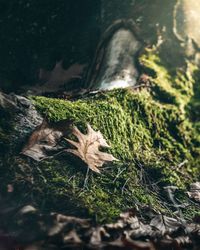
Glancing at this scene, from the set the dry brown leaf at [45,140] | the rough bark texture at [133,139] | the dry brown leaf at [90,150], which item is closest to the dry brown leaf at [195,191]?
the rough bark texture at [133,139]

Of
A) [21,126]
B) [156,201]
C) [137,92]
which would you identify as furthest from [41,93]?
[156,201]

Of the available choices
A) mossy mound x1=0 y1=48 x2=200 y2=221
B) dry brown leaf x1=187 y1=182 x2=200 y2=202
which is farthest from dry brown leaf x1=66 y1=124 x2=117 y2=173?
dry brown leaf x1=187 y1=182 x2=200 y2=202

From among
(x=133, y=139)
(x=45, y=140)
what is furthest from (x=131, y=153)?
(x=45, y=140)

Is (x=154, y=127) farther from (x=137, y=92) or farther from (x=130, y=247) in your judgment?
(x=130, y=247)

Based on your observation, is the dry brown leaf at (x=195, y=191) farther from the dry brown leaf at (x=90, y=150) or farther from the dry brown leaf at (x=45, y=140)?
the dry brown leaf at (x=45, y=140)

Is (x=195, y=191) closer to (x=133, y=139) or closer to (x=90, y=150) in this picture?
(x=133, y=139)

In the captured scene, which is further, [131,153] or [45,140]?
[131,153]
